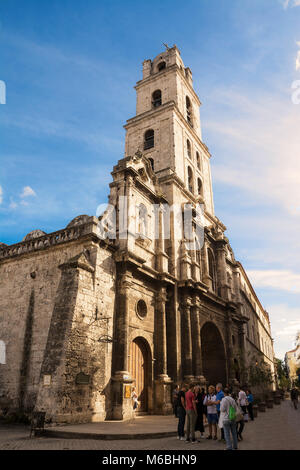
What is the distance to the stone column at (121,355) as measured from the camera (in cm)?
1388

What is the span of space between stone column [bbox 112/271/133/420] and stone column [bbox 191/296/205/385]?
21.4ft

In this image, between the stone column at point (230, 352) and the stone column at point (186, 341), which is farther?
the stone column at point (230, 352)

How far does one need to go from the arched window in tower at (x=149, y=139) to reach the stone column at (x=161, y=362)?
44.5ft

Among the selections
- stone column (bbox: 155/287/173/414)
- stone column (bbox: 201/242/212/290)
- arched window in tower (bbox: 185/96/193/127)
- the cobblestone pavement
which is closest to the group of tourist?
the cobblestone pavement

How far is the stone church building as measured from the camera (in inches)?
508

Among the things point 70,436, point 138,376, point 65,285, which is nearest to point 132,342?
point 138,376

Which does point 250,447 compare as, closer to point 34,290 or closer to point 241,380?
point 34,290

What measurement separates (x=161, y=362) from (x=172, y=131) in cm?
1720

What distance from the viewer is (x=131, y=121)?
3008 centimetres

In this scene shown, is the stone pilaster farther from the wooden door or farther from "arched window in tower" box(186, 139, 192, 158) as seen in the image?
"arched window in tower" box(186, 139, 192, 158)

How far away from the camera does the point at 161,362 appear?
17688 mm

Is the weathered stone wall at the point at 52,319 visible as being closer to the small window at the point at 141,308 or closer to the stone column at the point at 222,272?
the small window at the point at 141,308

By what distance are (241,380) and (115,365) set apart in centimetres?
1641

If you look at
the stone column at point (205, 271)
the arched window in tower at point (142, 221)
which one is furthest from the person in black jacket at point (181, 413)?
the stone column at point (205, 271)
